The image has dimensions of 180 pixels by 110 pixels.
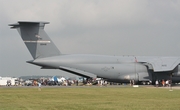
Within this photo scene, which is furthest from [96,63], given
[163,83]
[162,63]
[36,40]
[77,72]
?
[163,83]

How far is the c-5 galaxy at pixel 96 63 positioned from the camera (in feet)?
138

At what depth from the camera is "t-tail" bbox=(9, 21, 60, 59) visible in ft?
137

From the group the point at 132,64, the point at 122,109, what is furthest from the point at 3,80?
the point at 122,109

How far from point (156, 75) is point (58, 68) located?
40.3ft

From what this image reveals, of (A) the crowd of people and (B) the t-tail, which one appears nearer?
(B) the t-tail

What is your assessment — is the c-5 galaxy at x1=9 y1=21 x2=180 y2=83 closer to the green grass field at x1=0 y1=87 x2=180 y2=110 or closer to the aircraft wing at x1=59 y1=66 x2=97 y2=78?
the aircraft wing at x1=59 y1=66 x2=97 y2=78

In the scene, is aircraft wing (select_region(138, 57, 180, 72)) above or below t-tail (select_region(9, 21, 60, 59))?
below

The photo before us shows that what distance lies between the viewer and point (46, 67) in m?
42.6

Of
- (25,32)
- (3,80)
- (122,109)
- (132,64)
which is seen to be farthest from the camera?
(3,80)

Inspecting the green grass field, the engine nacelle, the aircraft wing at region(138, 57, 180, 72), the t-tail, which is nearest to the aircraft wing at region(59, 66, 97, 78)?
the t-tail

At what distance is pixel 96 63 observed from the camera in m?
43.8

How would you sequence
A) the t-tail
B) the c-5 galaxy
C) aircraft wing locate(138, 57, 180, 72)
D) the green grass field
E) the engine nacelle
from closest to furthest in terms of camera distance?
the green grass field < the t-tail < the c-5 galaxy < aircraft wing locate(138, 57, 180, 72) < the engine nacelle

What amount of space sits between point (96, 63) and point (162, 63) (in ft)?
26.6

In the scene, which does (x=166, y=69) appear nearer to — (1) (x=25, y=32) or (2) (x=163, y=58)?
(2) (x=163, y=58)
